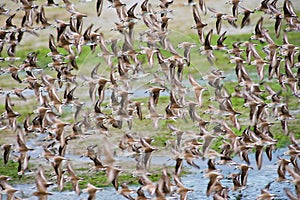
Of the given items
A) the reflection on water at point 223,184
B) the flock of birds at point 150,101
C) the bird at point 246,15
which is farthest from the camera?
the reflection on water at point 223,184

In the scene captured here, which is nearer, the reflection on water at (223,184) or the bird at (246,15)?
the bird at (246,15)

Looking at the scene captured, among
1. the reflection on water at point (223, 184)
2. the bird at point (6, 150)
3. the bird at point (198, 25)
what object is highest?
the bird at point (198, 25)

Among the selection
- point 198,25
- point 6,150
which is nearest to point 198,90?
point 198,25

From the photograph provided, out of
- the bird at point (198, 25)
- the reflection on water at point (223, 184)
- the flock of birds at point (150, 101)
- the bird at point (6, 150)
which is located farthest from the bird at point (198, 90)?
the bird at point (6, 150)

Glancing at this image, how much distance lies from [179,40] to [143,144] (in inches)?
35.6

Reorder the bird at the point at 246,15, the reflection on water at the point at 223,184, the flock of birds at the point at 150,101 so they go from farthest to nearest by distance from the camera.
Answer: the reflection on water at the point at 223,184
the bird at the point at 246,15
the flock of birds at the point at 150,101

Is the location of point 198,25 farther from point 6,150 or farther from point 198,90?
point 6,150

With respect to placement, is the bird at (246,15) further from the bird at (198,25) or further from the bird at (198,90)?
the bird at (198,90)

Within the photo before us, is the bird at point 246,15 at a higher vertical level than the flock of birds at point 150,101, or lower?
higher

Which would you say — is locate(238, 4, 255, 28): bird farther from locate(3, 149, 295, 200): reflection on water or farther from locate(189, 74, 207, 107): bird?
locate(3, 149, 295, 200): reflection on water

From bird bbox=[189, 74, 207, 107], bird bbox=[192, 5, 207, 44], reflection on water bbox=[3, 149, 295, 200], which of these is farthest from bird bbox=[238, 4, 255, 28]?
reflection on water bbox=[3, 149, 295, 200]

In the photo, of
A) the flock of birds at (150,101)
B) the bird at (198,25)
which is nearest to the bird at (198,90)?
the flock of birds at (150,101)

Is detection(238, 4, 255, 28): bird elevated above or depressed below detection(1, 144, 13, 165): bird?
above

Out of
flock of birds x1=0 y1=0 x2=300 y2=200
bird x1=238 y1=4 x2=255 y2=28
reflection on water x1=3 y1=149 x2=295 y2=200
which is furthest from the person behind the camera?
reflection on water x1=3 y1=149 x2=295 y2=200
